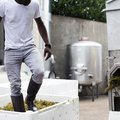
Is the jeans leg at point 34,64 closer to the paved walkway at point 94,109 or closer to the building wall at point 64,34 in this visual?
the paved walkway at point 94,109

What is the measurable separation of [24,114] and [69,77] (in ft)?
21.9

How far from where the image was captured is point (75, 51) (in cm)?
884

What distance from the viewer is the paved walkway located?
20.3ft

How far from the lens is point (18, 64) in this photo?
109 inches

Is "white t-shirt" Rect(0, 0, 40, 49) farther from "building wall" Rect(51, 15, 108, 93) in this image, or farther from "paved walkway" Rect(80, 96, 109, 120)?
"building wall" Rect(51, 15, 108, 93)

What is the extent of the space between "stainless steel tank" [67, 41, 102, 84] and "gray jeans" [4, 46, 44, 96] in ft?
19.5

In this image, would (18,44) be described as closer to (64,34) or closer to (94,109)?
(94,109)

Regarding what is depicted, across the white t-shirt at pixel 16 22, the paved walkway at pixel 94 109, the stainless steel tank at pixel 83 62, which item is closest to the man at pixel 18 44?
the white t-shirt at pixel 16 22

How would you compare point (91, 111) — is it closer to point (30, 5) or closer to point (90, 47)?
point (90, 47)

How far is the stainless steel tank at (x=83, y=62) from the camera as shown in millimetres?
8680

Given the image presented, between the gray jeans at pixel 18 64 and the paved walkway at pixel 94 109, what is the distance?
11.4ft

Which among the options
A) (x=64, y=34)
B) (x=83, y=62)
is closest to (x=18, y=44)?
(x=83, y=62)

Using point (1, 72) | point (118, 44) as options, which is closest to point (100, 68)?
point (1, 72)

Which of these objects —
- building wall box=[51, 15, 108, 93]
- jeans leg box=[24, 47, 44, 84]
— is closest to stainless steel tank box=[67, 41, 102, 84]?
building wall box=[51, 15, 108, 93]
